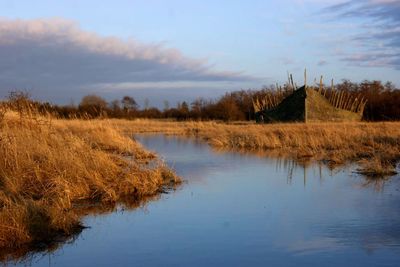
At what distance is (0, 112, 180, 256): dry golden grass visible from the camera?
22.2 ft

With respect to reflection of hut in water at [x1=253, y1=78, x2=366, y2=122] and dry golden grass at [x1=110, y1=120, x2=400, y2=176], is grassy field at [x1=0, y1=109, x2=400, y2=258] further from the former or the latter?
reflection of hut in water at [x1=253, y1=78, x2=366, y2=122]

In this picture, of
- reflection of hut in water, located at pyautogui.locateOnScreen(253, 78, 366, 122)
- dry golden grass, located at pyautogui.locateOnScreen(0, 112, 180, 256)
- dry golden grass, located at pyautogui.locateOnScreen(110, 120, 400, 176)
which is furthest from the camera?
reflection of hut in water, located at pyautogui.locateOnScreen(253, 78, 366, 122)

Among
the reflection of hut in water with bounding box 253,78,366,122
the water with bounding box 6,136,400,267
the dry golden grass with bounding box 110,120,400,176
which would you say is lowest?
the water with bounding box 6,136,400,267

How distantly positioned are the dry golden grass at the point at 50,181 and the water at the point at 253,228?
0.50m

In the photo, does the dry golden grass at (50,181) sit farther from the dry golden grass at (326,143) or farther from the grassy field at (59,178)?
the dry golden grass at (326,143)

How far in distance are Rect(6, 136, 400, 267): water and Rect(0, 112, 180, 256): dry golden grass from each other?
0.50 metres

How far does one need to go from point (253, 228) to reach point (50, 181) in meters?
3.83

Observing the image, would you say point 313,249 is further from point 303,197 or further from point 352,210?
point 303,197

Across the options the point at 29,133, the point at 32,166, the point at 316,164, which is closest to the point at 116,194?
the point at 32,166

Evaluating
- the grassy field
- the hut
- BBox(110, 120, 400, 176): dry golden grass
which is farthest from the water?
the hut

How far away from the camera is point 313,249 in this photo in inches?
240

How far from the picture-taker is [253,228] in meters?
7.16

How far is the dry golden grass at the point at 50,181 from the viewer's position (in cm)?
678

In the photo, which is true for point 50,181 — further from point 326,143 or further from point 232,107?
point 232,107
